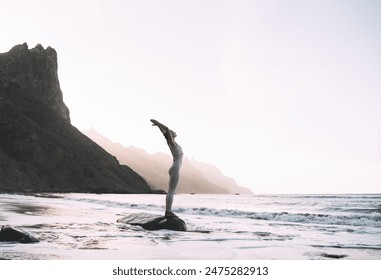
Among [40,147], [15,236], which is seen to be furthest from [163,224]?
[40,147]

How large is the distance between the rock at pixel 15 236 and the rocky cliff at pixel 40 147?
99058 mm

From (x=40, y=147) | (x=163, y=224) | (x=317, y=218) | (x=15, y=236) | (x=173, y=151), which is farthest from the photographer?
(x=40, y=147)

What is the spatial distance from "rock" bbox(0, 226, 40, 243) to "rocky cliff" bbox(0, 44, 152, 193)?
9906cm

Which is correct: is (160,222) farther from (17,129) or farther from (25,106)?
(25,106)

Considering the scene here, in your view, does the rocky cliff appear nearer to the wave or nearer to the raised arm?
the wave

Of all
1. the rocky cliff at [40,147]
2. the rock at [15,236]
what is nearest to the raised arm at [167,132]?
the rock at [15,236]

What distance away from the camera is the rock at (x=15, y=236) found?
6.62 meters

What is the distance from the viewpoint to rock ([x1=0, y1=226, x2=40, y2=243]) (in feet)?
21.7

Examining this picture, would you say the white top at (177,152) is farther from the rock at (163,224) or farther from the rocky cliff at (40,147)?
the rocky cliff at (40,147)

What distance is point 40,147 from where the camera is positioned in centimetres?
12056

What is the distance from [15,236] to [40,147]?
121813mm

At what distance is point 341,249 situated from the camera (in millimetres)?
7254

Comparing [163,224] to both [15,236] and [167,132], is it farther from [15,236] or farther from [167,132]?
[15,236]
